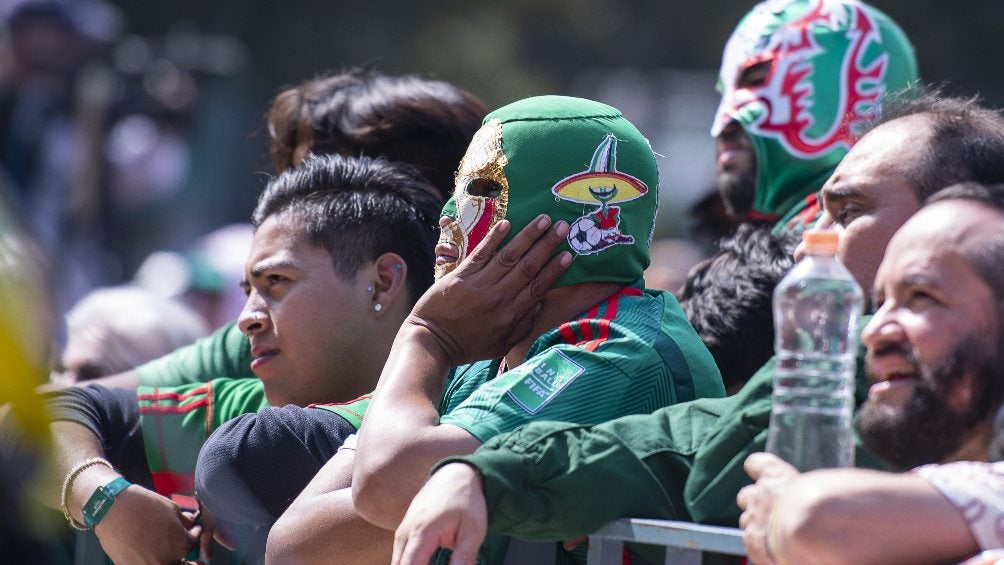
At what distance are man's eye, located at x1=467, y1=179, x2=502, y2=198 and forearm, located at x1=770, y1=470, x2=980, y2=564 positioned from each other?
50.4 inches

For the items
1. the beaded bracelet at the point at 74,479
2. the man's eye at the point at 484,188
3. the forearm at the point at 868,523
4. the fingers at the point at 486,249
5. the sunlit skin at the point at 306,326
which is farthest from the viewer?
the sunlit skin at the point at 306,326

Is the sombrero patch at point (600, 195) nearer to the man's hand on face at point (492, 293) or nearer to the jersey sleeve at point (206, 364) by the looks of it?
the man's hand on face at point (492, 293)

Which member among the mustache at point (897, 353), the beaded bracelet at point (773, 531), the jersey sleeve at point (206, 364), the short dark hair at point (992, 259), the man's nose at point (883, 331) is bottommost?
the jersey sleeve at point (206, 364)

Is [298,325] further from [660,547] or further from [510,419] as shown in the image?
[660,547]

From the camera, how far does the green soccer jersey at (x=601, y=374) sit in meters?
2.74

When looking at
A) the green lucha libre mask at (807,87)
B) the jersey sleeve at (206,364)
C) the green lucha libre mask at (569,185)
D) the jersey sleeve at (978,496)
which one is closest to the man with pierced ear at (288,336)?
the jersey sleeve at (206,364)

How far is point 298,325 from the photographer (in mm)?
3746

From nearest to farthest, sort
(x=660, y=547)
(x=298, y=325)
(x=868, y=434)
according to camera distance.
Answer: (x=868, y=434) < (x=660, y=547) < (x=298, y=325)

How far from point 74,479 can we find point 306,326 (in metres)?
0.68

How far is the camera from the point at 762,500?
81.9 inches

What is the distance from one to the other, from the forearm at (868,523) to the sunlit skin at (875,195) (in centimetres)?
99

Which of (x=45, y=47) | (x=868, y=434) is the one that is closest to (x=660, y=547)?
(x=868, y=434)

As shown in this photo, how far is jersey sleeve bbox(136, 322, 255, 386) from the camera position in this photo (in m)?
4.39

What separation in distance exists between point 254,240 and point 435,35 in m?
14.2
